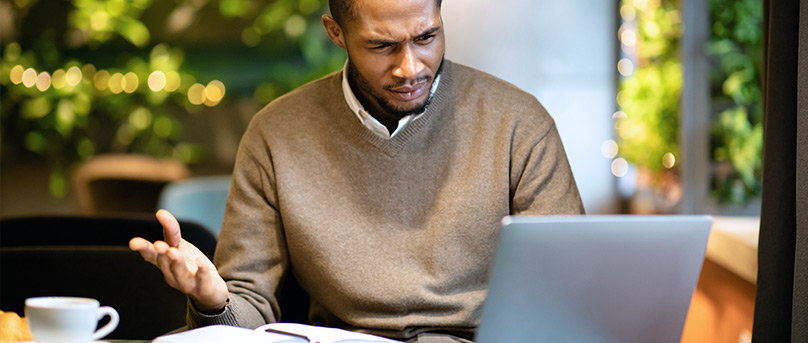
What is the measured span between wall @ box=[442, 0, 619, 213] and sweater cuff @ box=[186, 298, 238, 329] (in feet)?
6.04

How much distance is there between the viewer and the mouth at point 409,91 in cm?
147

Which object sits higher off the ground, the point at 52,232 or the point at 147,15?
the point at 147,15

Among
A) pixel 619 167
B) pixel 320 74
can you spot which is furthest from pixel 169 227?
pixel 320 74

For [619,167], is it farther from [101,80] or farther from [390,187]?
[101,80]

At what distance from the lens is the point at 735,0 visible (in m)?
2.70

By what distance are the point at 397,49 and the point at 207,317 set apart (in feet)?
1.87

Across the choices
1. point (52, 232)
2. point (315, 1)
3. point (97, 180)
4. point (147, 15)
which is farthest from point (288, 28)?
point (52, 232)

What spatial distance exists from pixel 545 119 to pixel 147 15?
9.93 ft

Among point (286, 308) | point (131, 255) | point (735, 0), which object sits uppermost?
point (735, 0)

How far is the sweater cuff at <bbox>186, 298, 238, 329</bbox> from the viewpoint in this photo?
1.31 meters

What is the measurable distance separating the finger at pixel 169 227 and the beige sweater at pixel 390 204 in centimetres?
26

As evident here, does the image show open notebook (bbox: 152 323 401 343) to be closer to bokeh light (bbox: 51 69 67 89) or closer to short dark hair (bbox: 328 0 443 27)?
short dark hair (bbox: 328 0 443 27)

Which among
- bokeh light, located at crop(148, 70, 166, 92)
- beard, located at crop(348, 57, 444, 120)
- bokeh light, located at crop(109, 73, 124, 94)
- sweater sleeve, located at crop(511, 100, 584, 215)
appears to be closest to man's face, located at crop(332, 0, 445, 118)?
beard, located at crop(348, 57, 444, 120)

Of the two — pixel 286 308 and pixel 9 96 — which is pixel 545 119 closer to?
pixel 286 308
